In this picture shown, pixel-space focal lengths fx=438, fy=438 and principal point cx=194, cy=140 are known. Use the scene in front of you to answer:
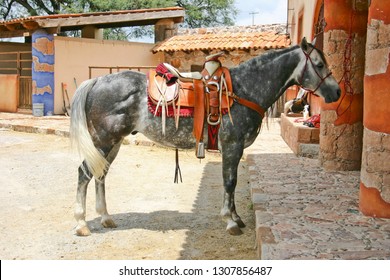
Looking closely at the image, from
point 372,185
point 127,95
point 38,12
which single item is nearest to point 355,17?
point 372,185

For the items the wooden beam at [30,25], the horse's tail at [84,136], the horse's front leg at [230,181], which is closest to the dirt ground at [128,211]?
the horse's front leg at [230,181]

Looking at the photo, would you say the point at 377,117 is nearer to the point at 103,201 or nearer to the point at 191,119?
the point at 191,119

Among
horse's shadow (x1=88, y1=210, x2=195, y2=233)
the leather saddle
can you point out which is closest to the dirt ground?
horse's shadow (x1=88, y1=210, x2=195, y2=233)

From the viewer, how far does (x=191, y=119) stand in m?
4.46

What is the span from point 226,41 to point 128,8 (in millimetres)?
10812

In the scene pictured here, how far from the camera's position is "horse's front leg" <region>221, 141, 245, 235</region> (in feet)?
14.3

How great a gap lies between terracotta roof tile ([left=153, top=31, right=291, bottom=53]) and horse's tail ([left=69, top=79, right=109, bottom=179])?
11.4 m

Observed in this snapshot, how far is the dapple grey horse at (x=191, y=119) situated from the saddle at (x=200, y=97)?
0.27 feet

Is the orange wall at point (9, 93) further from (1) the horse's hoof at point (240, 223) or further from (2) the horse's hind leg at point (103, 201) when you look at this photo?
(1) the horse's hoof at point (240, 223)

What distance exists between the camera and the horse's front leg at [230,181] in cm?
437

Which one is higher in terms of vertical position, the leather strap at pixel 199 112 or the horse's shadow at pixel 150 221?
the leather strap at pixel 199 112

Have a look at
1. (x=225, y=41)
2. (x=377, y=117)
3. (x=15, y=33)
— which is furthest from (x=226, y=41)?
(x=377, y=117)

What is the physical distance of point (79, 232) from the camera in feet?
14.5
